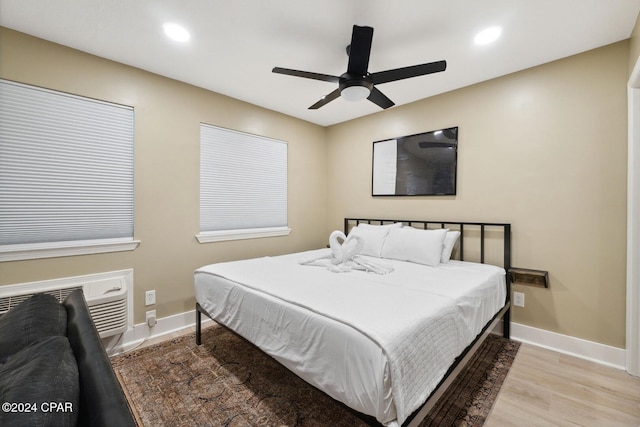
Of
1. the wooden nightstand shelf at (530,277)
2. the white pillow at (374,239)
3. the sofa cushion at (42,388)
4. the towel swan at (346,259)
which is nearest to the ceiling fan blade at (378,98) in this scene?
the towel swan at (346,259)

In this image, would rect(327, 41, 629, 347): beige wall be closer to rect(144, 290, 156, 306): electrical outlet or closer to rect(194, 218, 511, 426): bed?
rect(194, 218, 511, 426): bed

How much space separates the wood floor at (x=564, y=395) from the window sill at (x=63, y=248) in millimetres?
3078

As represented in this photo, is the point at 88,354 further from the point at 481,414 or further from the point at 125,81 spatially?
the point at 125,81

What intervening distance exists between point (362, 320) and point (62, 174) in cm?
264

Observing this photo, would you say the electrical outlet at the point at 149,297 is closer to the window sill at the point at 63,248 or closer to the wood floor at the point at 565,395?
the window sill at the point at 63,248

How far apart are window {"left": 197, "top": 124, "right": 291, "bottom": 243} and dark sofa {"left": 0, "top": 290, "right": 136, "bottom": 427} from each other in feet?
6.59

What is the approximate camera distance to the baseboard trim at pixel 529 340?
226cm

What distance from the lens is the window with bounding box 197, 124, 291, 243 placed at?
3.17 m

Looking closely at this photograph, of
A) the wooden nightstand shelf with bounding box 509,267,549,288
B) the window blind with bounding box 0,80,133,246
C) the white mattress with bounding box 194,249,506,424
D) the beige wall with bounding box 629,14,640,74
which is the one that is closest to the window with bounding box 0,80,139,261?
the window blind with bounding box 0,80,133,246

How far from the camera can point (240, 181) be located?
348 cm

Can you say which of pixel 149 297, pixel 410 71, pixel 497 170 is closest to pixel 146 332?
pixel 149 297

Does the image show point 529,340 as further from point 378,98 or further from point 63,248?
point 63,248

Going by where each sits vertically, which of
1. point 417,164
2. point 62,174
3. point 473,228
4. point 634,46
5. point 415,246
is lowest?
point 415,246

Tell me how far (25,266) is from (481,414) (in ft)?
11.1
